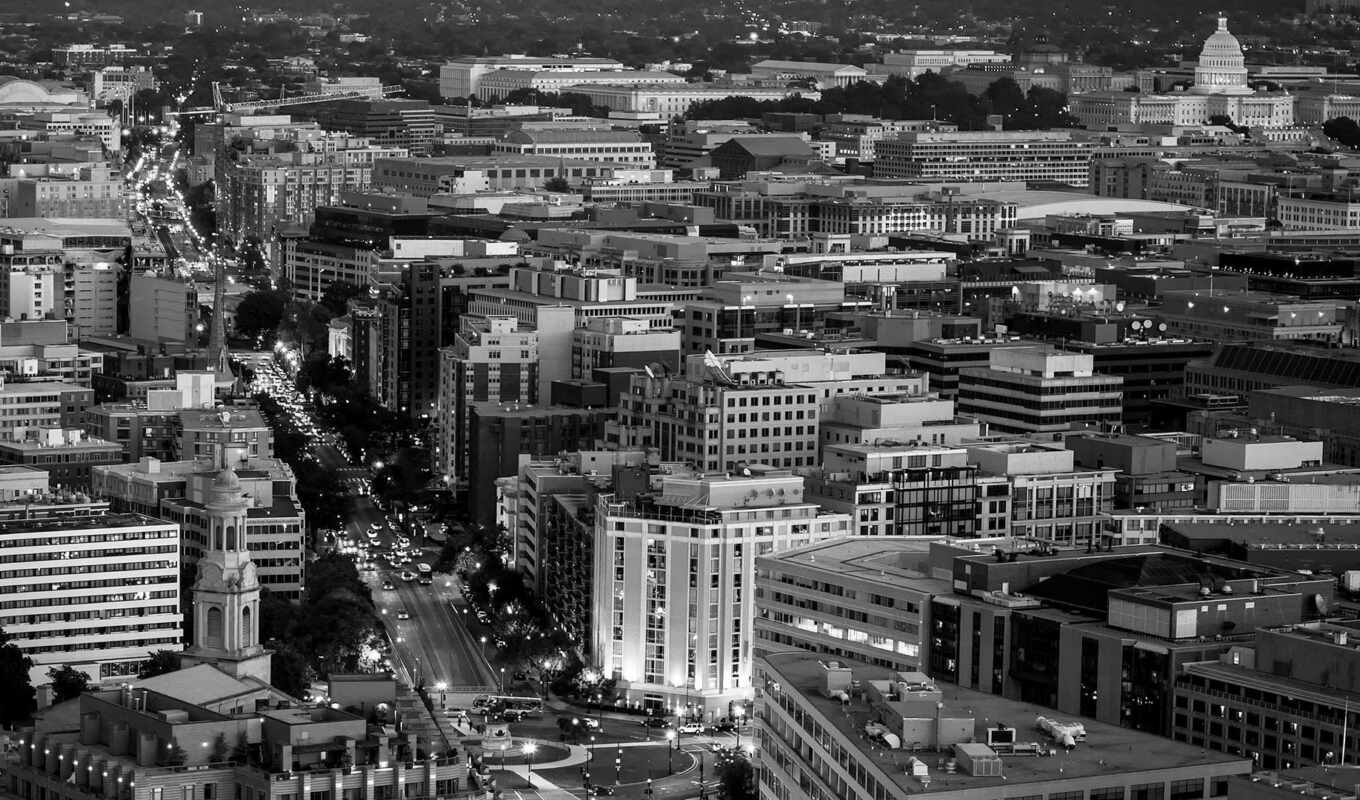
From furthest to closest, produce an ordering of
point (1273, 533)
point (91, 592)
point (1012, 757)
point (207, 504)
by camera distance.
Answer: point (207, 504) → point (91, 592) → point (1273, 533) → point (1012, 757)

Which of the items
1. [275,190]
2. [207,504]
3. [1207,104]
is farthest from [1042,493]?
[1207,104]

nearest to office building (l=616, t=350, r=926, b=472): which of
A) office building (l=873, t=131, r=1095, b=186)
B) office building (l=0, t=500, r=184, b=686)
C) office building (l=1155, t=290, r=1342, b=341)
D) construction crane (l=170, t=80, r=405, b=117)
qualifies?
office building (l=0, t=500, r=184, b=686)

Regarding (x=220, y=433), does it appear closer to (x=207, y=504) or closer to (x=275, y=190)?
(x=207, y=504)

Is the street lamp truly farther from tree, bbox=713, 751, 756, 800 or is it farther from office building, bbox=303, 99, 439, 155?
office building, bbox=303, 99, 439, 155

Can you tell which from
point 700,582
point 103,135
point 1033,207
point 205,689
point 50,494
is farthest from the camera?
point 103,135

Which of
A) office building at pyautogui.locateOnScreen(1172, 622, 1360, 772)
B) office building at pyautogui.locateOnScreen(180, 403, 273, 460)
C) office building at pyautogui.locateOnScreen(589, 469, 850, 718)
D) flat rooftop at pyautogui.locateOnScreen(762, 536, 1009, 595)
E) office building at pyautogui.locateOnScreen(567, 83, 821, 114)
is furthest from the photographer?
office building at pyautogui.locateOnScreen(567, 83, 821, 114)

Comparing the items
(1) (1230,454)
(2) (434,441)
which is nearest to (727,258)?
(2) (434,441)

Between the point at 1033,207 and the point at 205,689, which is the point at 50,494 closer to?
the point at 205,689
